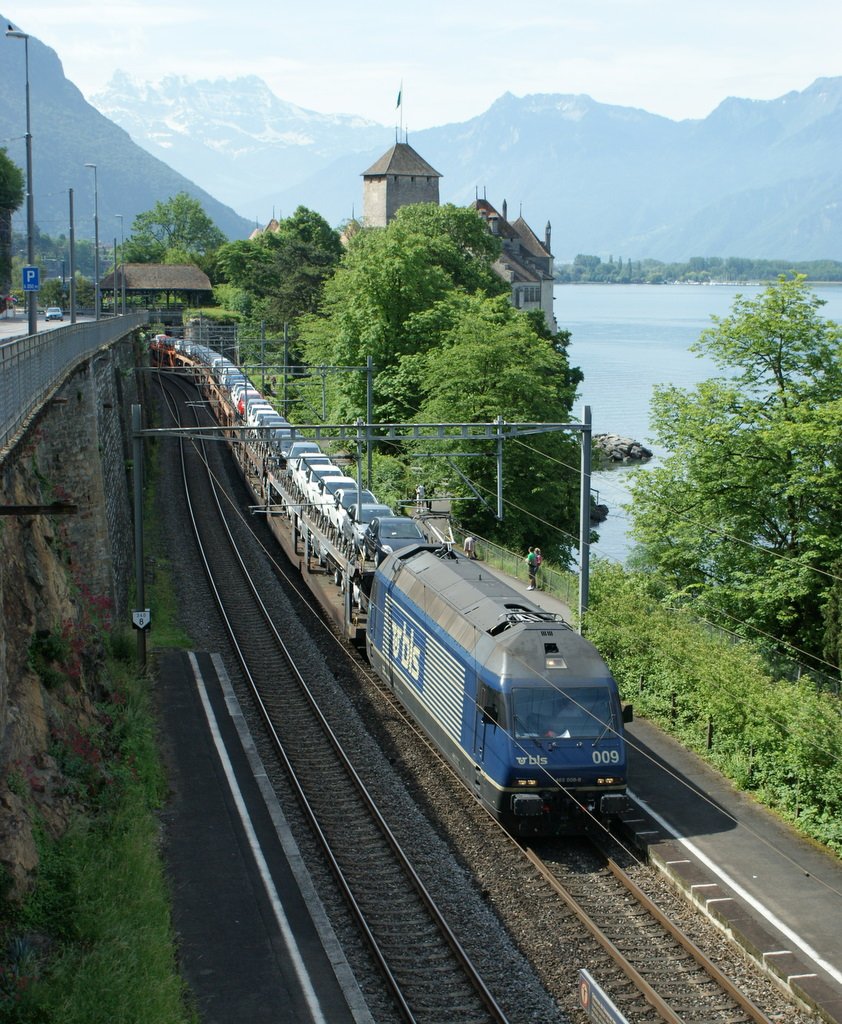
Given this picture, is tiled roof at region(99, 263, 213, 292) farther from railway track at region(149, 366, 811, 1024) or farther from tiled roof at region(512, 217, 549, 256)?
railway track at region(149, 366, 811, 1024)

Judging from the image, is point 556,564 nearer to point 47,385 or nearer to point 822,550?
point 822,550

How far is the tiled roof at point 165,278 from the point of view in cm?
11869

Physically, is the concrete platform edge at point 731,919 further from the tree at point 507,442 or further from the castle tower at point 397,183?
the castle tower at point 397,183

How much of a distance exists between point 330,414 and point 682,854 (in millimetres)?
43465

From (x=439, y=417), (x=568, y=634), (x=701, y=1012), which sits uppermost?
(x=439, y=417)

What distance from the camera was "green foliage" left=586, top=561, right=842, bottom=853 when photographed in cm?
1775

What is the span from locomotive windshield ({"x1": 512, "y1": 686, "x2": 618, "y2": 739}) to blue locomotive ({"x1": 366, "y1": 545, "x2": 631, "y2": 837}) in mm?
15

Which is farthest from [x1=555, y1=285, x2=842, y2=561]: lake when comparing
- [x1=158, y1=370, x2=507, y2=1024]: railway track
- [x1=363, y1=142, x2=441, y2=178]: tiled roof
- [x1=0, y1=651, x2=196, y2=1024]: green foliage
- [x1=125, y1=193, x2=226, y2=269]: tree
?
[x1=125, y1=193, x2=226, y2=269]: tree

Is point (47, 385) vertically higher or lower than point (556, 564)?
higher

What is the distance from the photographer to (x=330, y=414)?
5862 centimetres

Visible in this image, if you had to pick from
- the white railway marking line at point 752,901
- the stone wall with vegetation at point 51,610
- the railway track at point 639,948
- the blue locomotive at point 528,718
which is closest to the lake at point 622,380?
the blue locomotive at point 528,718

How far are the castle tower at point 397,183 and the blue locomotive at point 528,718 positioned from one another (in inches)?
3304

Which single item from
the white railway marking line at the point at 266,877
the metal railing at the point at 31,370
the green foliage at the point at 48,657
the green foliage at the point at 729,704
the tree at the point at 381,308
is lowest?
the white railway marking line at the point at 266,877

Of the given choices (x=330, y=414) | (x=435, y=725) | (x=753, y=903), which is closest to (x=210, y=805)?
(x=435, y=725)
